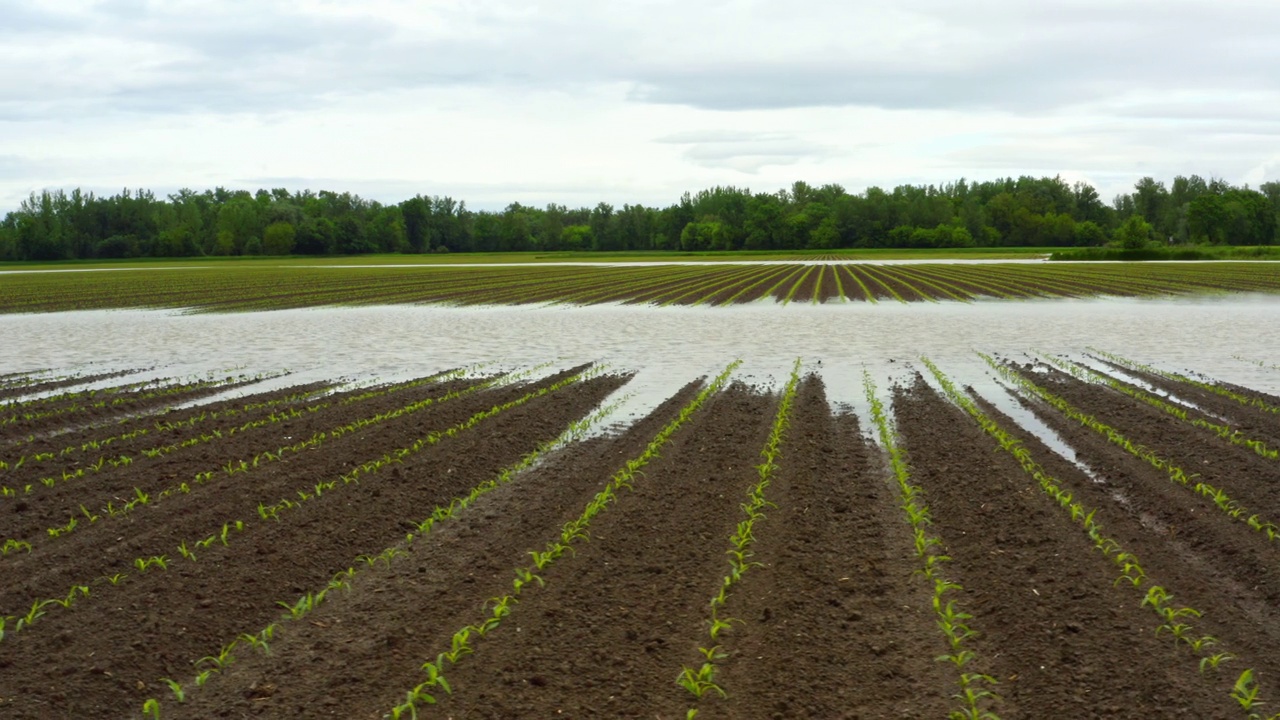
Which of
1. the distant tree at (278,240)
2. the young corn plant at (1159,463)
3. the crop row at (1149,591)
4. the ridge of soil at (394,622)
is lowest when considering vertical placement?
the ridge of soil at (394,622)

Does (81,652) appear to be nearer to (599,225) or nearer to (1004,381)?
(1004,381)

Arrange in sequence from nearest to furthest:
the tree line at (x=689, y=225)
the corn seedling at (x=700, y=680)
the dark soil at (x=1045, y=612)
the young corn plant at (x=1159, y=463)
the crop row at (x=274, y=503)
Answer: the dark soil at (x=1045, y=612)
the corn seedling at (x=700, y=680)
the crop row at (x=274, y=503)
the young corn plant at (x=1159, y=463)
the tree line at (x=689, y=225)

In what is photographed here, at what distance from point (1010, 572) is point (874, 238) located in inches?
5804

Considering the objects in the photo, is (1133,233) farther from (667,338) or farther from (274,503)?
(274,503)

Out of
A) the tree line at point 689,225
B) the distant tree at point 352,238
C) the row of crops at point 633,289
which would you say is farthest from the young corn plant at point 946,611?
the distant tree at point 352,238

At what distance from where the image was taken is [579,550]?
8594 mm

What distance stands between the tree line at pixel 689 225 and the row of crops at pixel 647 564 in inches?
4549

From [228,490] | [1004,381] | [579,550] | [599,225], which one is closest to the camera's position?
[579,550]

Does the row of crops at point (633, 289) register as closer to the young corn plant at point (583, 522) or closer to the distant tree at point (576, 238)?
the young corn plant at point (583, 522)

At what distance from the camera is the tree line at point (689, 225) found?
13738 cm

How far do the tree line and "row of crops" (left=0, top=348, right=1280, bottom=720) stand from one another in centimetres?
11553

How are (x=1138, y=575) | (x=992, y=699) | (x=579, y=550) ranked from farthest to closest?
(x=579, y=550) → (x=1138, y=575) → (x=992, y=699)

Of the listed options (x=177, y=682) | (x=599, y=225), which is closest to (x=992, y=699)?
(x=177, y=682)

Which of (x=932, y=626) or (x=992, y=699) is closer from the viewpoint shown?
(x=992, y=699)
